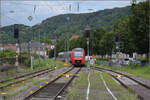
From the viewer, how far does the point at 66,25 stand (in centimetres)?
11750

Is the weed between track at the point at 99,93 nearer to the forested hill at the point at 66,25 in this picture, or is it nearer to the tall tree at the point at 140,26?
the tall tree at the point at 140,26

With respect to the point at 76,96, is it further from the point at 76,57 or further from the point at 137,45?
the point at 76,57

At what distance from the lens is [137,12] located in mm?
33594

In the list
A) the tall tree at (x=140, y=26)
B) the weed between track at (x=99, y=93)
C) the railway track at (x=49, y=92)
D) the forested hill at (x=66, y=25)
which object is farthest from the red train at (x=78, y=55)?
the weed between track at (x=99, y=93)

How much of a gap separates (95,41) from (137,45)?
1667 inches

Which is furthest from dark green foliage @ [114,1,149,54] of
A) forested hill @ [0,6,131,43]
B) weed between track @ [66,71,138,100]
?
weed between track @ [66,71,138,100]

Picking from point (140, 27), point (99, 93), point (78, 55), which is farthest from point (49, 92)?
point (78, 55)

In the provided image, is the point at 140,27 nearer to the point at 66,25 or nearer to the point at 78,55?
the point at 78,55

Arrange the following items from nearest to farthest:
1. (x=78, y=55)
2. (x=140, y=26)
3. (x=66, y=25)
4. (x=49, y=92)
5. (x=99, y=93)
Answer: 1. (x=99, y=93)
2. (x=49, y=92)
3. (x=140, y=26)
4. (x=78, y=55)
5. (x=66, y=25)

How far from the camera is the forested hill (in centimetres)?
4224

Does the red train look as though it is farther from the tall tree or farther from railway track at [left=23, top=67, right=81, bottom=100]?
railway track at [left=23, top=67, right=81, bottom=100]

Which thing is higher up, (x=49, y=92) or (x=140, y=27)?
(x=140, y=27)

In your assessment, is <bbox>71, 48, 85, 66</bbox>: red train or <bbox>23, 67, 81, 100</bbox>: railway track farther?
<bbox>71, 48, 85, 66</bbox>: red train

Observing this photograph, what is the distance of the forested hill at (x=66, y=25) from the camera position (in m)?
42.2
